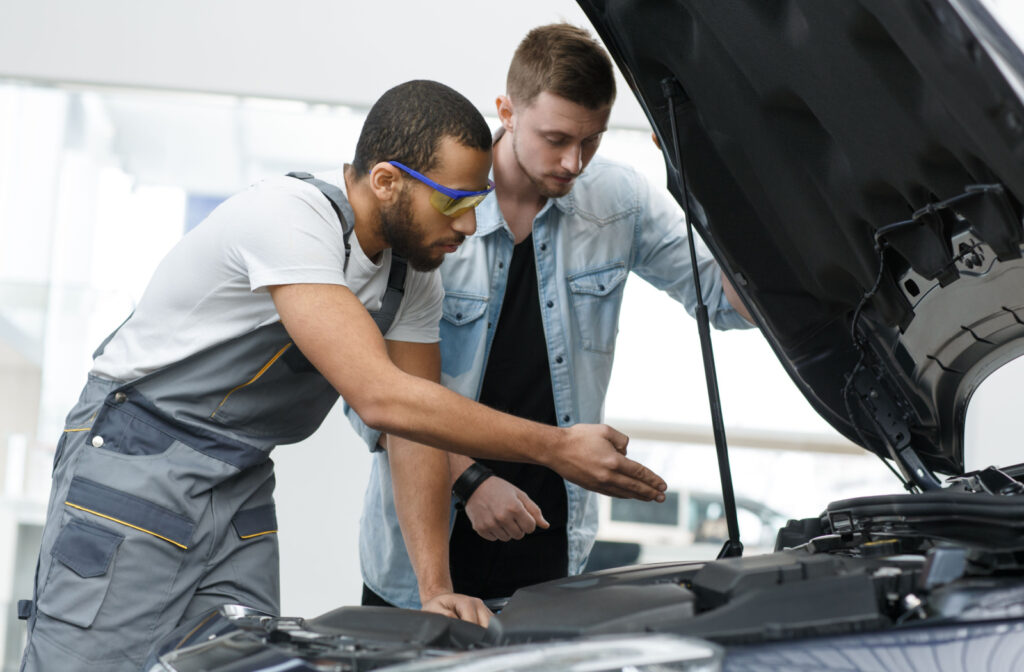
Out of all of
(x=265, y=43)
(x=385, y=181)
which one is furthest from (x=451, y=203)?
(x=265, y=43)

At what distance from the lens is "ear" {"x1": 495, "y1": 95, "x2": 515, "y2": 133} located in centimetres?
209

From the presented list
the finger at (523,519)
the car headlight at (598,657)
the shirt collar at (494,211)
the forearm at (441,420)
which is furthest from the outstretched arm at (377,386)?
the shirt collar at (494,211)

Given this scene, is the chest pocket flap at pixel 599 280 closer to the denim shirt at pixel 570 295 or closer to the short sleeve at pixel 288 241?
the denim shirt at pixel 570 295

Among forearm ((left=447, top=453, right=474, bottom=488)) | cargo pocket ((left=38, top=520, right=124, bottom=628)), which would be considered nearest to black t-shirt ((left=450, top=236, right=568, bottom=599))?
forearm ((left=447, top=453, right=474, bottom=488))

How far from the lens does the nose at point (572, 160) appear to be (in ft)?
6.45

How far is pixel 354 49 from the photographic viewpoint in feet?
12.5

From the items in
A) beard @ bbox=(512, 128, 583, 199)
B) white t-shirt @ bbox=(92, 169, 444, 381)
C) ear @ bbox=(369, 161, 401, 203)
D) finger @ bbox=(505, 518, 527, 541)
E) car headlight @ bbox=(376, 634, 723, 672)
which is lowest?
car headlight @ bbox=(376, 634, 723, 672)

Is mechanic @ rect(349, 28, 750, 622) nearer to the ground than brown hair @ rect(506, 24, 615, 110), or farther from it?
nearer to the ground

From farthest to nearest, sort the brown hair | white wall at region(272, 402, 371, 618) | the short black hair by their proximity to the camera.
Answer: white wall at region(272, 402, 371, 618) → the brown hair → the short black hair

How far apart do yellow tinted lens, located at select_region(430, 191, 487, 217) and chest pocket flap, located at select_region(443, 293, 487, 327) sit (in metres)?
0.49

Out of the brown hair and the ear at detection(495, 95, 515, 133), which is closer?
the brown hair

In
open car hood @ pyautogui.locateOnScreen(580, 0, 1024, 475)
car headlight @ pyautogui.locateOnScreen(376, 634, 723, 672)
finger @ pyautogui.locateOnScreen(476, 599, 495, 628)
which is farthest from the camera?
finger @ pyautogui.locateOnScreen(476, 599, 495, 628)

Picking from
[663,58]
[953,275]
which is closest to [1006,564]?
[953,275]

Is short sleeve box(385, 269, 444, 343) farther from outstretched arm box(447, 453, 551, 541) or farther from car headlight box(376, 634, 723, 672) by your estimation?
car headlight box(376, 634, 723, 672)
